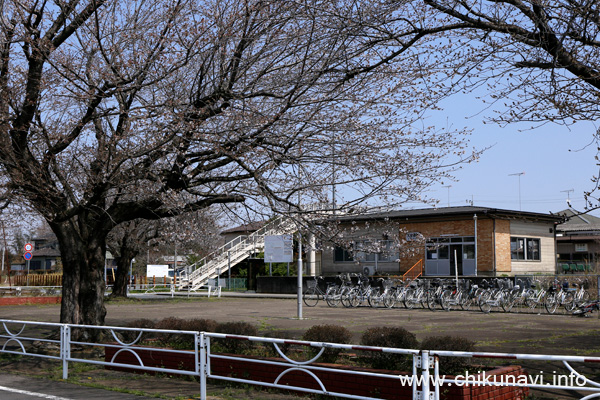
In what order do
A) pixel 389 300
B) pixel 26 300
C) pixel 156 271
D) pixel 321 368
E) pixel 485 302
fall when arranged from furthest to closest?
pixel 156 271 → pixel 26 300 → pixel 389 300 → pixel 485 302 → pixel 321 368

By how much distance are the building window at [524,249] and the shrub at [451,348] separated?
27.9 metres

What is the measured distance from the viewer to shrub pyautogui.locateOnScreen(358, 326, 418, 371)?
29.6 feet

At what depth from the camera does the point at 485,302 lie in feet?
74.0

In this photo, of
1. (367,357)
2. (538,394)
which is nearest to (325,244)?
(367,357)

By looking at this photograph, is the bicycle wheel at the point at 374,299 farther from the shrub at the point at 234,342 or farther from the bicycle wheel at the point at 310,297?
the shrub at the point at 234,342

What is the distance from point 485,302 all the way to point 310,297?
30.8ft

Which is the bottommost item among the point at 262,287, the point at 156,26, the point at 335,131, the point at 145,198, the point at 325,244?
the point at 262,287

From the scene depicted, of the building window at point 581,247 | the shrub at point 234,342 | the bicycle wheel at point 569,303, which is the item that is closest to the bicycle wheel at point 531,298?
the bicycle wheel at point 569,303

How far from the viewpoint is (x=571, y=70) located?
345 inches

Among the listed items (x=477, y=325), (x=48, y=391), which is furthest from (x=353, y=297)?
(x=48, y=391)

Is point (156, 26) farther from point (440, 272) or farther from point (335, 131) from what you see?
point (440, 272)

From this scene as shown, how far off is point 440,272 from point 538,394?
28.3 metres

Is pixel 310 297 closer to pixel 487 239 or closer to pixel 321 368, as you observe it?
pixel 487 239

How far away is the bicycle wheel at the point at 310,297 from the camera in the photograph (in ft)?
89.7
